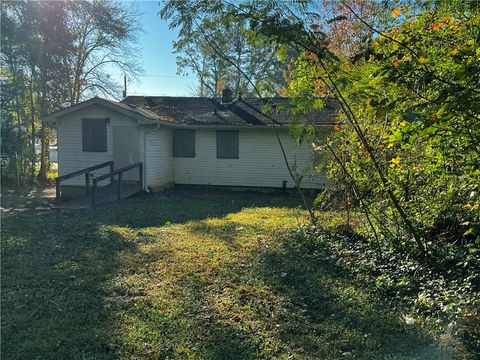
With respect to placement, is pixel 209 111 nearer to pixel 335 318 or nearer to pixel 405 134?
pixel 405 134

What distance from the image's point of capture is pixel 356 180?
550 cm

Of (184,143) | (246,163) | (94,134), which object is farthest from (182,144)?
(94,134)

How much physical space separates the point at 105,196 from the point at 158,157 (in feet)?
8.44

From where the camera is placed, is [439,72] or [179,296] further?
[179,296]

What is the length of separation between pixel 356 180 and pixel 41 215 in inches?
295

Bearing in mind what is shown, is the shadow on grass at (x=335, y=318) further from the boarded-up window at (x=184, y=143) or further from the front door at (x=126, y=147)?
the boarded-up window at (x=184, y=143)

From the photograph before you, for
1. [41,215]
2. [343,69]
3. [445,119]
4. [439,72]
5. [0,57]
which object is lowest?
[41,215]

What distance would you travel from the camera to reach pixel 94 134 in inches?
515

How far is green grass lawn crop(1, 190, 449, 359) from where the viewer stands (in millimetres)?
3109

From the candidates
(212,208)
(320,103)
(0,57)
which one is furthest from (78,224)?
(0,57)

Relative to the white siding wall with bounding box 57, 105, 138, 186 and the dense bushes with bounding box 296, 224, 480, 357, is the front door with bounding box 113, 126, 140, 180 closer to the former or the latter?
the white siding wall with bounding box 57, 105, 138, 186

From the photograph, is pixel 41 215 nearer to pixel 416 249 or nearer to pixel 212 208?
pixel 212 208

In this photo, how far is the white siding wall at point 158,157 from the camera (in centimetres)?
1285

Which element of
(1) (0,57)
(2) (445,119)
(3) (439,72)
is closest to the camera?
(2) (445,119)
